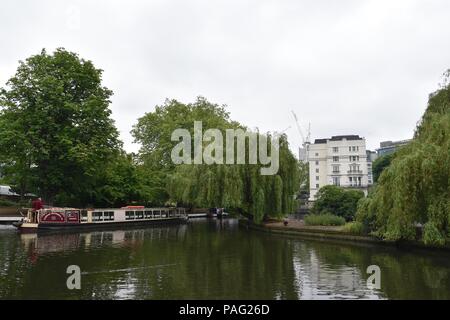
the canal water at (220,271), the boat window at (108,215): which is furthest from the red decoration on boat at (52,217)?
the canal water at (220,271)

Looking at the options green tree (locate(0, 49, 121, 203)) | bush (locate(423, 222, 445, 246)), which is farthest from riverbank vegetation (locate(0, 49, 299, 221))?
bush (locate(423, 222, 445, 246))

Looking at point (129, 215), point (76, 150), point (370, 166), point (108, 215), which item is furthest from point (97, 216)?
point (370, 166)

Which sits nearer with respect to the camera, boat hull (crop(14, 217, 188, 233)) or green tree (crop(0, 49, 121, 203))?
boat hull (crop(14, 217, 188, 233))

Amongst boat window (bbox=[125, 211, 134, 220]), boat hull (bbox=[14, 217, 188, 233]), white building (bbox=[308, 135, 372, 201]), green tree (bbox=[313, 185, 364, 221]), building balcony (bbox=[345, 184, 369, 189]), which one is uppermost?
white building (bbox=[308, 135, 372, 201])

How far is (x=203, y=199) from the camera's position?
37750 millimetres

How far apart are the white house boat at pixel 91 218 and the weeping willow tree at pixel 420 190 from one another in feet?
88.4

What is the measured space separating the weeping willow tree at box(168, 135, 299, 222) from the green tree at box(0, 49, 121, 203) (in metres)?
11.2

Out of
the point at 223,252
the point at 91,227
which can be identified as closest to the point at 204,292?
the point at 223,252

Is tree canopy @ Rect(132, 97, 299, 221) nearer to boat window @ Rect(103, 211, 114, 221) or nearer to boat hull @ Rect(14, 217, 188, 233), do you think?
boat hull @ Rect(14, 217, 188, 233)

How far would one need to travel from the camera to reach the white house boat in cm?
3547

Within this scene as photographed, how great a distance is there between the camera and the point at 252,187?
36531 mm

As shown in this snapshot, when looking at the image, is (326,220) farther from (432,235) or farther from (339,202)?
(432,235)

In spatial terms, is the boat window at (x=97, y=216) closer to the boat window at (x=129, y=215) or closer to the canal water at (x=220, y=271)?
the boat window at (x=129, y=215)

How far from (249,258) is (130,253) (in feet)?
21.6
